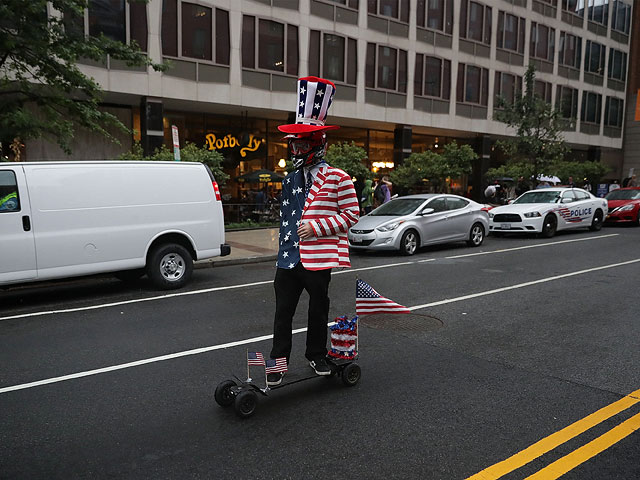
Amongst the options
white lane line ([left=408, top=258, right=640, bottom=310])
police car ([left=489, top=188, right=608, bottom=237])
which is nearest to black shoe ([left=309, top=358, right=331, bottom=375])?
white lane line ([left=408, top=258, right=640, bottom=310])

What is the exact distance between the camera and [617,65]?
41.3 metres

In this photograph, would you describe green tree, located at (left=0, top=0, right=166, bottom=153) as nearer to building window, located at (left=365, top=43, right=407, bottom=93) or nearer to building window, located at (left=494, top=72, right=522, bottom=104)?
building window, located at (left=365, top=43, right=407, bottom=93)

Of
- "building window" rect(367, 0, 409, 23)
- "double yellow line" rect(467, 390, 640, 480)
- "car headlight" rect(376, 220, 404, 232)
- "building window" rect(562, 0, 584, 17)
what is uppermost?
"building window" rect(562, 0, 584, 17)

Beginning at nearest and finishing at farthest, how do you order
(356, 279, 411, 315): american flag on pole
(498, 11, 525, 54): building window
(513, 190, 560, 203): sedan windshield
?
(356, 279, 411, 315): american flag on pole → (513, 190, 560, 203): sedan windshield → (498, 11, 525, 54): building window

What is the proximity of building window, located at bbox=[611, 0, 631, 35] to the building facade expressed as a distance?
0.38 meters

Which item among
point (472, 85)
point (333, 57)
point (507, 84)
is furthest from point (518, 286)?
point (507, 84)

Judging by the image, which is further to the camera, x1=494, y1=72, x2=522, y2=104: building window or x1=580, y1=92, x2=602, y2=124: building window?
x1=580, y1=92, x2=602, y2=124: building window

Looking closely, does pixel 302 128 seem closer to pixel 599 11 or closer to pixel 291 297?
pixel 291 297

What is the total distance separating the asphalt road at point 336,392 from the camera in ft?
10.9

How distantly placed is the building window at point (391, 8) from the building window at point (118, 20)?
11.7 meters

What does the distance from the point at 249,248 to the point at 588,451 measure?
11.2 metres

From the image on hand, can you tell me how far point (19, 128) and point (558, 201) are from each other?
15369 millimetres

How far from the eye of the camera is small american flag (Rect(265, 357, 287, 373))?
4.12 m

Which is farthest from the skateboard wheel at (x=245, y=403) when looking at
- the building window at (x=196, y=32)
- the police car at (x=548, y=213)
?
the building window at (x=196, y=32)
